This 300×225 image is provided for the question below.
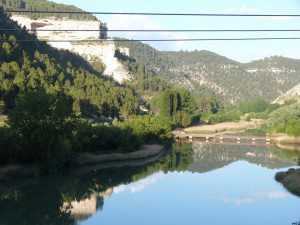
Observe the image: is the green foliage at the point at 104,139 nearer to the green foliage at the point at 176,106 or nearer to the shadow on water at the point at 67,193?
the shadow on water at the point at 67,193

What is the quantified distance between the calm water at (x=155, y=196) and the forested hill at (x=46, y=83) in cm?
3971

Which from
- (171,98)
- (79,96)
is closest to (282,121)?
(171,98)

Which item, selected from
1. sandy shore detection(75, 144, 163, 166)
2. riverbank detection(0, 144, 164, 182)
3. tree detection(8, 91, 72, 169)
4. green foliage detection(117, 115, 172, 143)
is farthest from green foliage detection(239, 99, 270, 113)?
tree detection(8, 91, 72, 169)

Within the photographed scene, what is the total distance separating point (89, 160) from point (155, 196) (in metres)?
18.7

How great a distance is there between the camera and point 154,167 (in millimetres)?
62875

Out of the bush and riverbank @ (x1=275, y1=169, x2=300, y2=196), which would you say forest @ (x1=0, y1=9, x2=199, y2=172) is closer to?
the bush

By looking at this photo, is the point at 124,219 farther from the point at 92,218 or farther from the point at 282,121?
the point at 282,121

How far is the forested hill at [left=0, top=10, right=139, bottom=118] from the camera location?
9450 centimetres

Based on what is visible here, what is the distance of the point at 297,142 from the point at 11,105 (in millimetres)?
59954

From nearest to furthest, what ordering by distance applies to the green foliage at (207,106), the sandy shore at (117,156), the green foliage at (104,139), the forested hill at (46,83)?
the sandy shore at (117,156), the green foliage at (104,139), the forested hill at (46,83), the green foliage at (207,106)

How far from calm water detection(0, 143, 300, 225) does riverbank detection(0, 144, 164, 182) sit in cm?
205

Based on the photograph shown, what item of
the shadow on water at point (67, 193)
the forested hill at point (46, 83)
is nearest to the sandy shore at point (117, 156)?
the shadow on water at point (67, 193)

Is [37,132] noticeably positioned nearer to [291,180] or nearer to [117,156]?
[117,156]

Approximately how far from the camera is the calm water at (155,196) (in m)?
37.2
